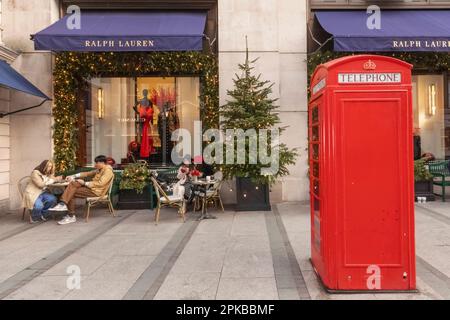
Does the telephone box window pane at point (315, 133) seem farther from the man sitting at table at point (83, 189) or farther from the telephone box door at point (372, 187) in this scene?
the man sitting at table at point (83, 189)

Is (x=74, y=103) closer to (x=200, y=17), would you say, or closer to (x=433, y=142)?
(x=200, y=17)

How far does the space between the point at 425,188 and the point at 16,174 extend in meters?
11.1

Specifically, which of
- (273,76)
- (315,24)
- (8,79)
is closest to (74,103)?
(8,79)

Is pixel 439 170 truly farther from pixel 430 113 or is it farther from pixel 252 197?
pixel 252 197

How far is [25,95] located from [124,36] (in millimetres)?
3481

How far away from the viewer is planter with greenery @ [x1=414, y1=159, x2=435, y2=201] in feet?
35.9

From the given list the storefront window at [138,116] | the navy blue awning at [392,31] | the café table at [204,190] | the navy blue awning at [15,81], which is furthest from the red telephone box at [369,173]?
the storefront window at [138,116]

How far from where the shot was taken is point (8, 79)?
31.0 feet

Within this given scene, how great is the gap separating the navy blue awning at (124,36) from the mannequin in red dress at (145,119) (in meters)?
2.36

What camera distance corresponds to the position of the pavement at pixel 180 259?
4711mm

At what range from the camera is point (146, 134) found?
12.5 meters

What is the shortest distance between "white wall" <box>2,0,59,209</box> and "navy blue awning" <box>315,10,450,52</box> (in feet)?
25.5

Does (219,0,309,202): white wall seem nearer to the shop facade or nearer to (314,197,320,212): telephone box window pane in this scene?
the shop facade

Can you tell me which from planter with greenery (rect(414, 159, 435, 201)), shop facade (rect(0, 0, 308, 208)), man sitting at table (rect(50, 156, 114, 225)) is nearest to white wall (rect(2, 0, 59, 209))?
shop facade (rect(0, 0, 308, 208))
